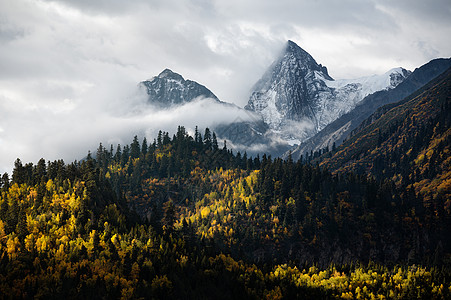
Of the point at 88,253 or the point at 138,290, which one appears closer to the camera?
the point at 138,290

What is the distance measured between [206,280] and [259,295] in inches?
866

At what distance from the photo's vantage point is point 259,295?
580 ft

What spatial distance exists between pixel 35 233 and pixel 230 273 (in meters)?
80.0

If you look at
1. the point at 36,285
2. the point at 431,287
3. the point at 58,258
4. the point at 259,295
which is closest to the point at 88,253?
the point at 58,258

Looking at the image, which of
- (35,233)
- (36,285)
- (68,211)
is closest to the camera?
(36,285)

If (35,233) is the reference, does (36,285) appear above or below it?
below

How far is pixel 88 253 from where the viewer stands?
172 metres

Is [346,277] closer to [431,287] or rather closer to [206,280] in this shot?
[431,287]

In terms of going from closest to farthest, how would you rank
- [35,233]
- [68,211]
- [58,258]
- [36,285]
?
[36,285], [58,258], [35,233], [68,211]

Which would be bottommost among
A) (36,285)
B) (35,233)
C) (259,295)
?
(259,295)

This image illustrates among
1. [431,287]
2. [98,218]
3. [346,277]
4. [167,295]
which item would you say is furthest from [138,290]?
[431,287]

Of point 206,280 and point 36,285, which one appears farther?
point 206,280

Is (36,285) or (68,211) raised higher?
(68,211)

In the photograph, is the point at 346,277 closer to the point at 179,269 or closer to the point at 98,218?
the point at 179,269
